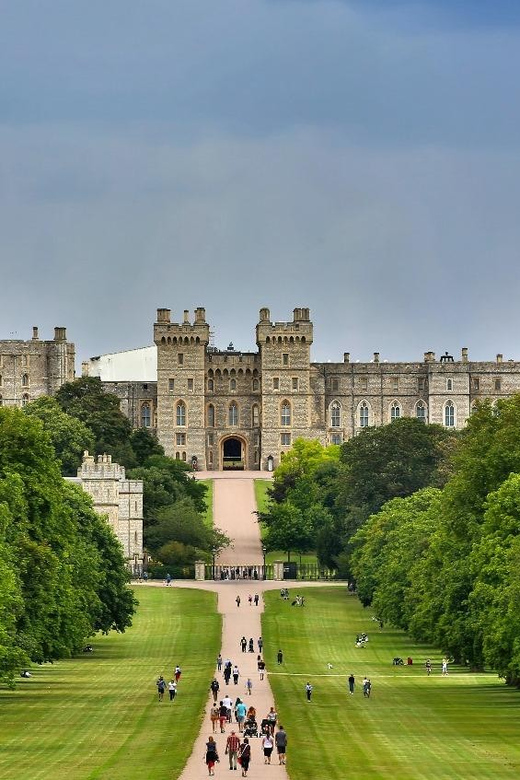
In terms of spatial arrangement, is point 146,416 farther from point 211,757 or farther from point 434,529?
point 211,757

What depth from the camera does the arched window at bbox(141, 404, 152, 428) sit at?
175 meters

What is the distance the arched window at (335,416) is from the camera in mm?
175875

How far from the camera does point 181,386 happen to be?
171 meters

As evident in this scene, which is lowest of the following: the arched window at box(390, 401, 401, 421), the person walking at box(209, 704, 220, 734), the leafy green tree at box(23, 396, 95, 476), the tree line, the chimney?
the person walking at box(209, 704, 220, 734)

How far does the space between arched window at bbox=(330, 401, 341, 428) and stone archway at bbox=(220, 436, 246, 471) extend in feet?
26.9

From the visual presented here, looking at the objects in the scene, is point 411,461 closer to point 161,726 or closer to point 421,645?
point 421,645

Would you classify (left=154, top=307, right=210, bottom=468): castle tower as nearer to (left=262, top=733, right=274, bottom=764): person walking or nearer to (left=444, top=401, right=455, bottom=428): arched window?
(left=444, top=401, right=455, bottom=428): arched window

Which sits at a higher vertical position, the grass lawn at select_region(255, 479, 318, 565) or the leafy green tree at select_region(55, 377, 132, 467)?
the leafy green tree at select_region(55, 377, 132, 467)

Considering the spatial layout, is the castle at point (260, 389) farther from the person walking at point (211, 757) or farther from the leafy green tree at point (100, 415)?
the person walking at point (211, 757)

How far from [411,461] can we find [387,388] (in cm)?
6198

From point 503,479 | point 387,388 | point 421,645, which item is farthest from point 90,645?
point 387,388

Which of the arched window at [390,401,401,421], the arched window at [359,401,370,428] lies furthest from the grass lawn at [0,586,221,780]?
the arched window at [390,401,401,421]

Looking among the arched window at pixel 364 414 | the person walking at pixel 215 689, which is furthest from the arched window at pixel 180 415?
the person walking at pixel 215 689

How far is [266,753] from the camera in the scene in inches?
1652
